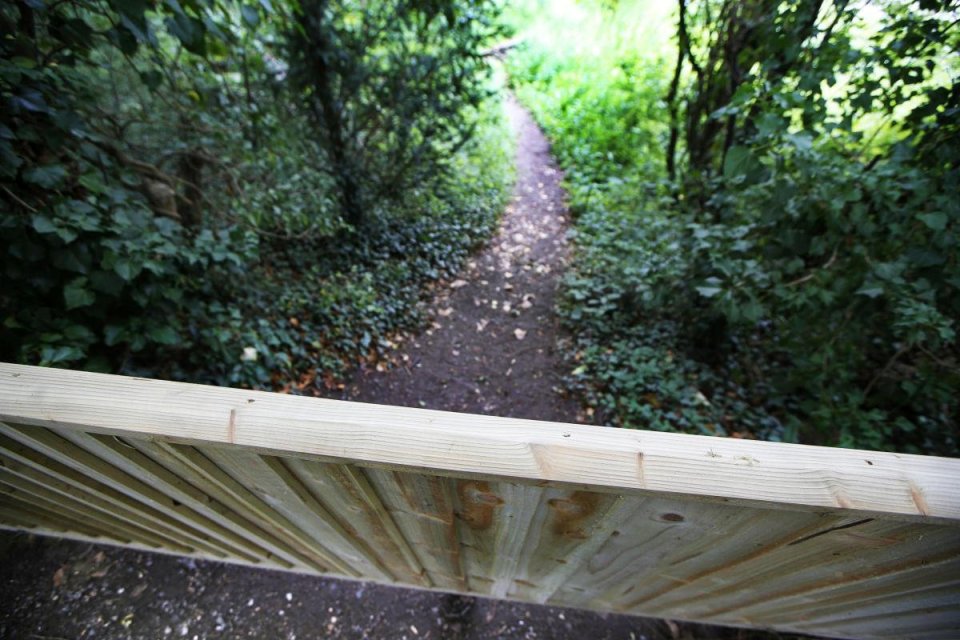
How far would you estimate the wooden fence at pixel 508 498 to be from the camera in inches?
29.5

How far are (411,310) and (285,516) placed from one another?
3276mm

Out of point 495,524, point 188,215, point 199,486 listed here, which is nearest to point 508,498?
point 495,524

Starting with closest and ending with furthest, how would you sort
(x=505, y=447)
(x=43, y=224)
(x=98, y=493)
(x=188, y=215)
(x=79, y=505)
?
(x=505, y=447) → (x=98, y=493) → (x=79, y=505) → (x=43, y=224) → (x=188, y=215)

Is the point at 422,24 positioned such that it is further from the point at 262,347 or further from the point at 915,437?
the point at 915,437

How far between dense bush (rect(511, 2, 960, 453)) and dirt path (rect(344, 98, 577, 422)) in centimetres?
37

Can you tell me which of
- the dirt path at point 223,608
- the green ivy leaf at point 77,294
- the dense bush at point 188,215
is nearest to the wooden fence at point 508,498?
the dirt path at point 223,608

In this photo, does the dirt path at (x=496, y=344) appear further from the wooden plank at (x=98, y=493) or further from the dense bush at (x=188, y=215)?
the wooden plank at (x=98, y=493)

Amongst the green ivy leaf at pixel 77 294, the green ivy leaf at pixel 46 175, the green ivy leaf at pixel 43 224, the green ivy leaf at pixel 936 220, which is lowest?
the green ivy leaf at pixel 77 294

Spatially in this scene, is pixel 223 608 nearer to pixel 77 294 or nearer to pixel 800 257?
pixel 77 294

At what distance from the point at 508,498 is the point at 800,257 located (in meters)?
2.90

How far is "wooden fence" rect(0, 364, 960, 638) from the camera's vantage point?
0.75m

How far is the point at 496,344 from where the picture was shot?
4.34m

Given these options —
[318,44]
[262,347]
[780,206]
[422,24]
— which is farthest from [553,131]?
[262,347]

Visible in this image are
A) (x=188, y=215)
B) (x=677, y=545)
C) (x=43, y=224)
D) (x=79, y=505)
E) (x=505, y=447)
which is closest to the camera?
(x=505, y=447)
